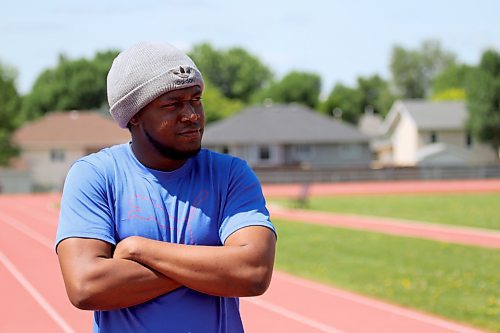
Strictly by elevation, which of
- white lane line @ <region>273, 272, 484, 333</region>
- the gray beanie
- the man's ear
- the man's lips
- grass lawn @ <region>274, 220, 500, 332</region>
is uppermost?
the gray beanie

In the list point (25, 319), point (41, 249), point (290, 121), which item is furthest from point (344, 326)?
point (290, 121)

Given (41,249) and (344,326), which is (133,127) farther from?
(41,249)

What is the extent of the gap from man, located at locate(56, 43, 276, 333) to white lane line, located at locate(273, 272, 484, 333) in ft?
23.0

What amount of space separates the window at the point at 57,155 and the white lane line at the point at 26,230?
105 ft

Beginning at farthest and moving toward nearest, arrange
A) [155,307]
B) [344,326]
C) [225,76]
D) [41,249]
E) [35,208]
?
[225,76]
[35,208]
[41,249]
[344,326]
[155,307]

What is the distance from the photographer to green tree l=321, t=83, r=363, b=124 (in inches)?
4050

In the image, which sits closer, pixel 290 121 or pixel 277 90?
pixel 290 121

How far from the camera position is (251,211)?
2.84m

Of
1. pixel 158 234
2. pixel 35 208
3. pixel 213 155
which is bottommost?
pixel 35 208

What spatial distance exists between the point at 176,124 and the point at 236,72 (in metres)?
125

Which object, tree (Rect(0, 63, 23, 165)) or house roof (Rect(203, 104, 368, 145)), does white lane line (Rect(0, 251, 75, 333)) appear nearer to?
tree (Rect(0, 63, 23, 165))

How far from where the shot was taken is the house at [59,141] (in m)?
62.0

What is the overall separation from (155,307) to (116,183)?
41 centimetres

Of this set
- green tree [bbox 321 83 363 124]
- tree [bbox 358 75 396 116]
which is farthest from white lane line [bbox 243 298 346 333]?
tree [bbox 358 75 396 116]
